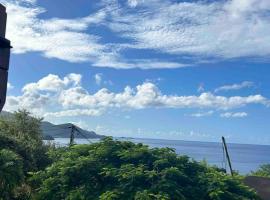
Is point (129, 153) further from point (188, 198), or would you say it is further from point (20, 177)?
point (20, 177)

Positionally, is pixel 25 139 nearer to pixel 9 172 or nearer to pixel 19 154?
pixel 19 154

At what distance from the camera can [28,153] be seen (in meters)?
34.9

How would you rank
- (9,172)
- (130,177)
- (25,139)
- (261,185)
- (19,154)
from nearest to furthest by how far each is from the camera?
(130,177), (9,172), (261,185), (19,154), (25,139)

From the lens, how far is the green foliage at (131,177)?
19766mm

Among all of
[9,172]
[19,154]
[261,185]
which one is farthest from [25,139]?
[261,185]

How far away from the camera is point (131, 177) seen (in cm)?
1994

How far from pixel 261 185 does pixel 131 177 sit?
38.8 ft

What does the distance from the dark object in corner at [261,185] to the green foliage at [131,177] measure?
508 centimetres

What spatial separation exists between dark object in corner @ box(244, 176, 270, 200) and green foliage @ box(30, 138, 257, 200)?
16.7 ft

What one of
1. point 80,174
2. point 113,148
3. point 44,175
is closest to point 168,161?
point 113,148

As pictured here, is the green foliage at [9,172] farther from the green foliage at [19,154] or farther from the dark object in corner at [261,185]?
the dark object in corner at [261,185]

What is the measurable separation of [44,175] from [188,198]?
760cm

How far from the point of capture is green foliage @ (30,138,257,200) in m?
19.8

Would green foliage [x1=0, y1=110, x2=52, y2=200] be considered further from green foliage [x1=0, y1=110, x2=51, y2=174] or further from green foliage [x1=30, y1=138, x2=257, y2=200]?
green foliage [x1=30, y1=138, x2=257, y2=200]
